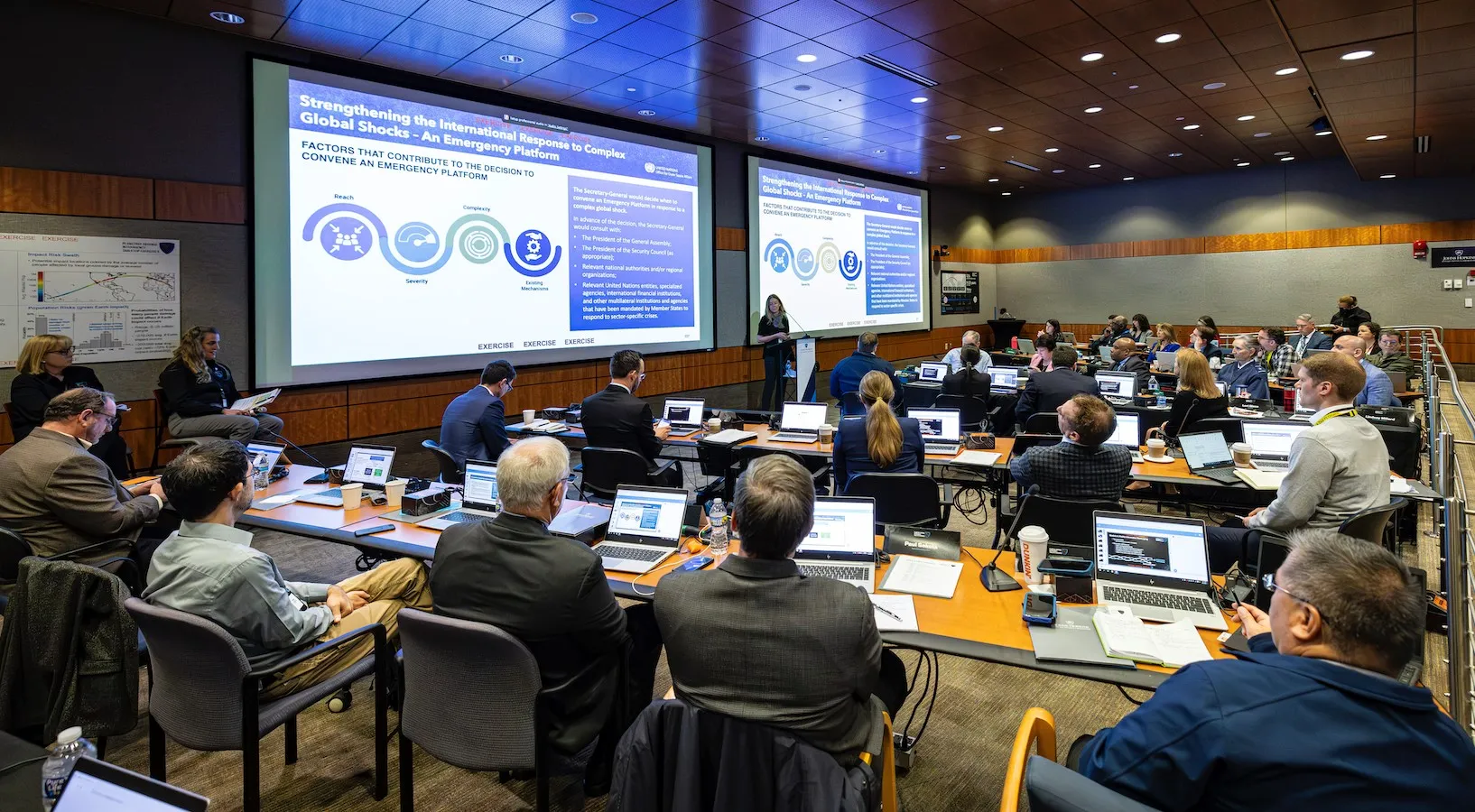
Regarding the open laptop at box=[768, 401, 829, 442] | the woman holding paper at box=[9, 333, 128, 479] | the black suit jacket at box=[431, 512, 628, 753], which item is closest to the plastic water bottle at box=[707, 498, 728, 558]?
the black suit jacket at box=[431, 512, 628, 753]

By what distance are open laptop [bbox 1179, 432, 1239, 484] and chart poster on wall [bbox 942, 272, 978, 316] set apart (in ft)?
34.1

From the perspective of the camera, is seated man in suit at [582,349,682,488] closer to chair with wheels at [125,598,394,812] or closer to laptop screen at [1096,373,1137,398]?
chair with wheels at [125,598,394,812]

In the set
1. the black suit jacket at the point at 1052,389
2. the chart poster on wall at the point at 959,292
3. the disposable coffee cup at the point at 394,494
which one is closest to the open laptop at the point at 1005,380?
the black suit jacket at the point at 1052,389

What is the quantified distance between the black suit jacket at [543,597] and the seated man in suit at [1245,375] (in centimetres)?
616

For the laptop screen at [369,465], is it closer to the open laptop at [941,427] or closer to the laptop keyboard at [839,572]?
the laptop keyboard at [839,572]

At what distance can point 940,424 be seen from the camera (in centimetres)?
529

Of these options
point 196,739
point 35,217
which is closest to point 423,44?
point 35,217

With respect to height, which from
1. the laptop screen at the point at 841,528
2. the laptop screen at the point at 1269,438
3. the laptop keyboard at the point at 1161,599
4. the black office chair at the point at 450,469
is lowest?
the laptop keyboard at the point at 1161,599

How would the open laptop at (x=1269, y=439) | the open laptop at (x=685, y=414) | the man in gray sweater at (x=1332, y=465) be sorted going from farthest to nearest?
the open laptop at (x=685, y=414), the open laptop at (x=1269, y=439), the man in gray sweater at (x=1332, y=465)

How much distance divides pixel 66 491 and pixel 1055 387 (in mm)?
5839

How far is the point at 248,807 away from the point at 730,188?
8.74 meters

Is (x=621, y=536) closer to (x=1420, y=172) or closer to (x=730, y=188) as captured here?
(x=730, y=188)

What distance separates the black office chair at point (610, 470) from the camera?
4355mm

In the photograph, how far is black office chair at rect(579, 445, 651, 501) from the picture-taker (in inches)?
171
